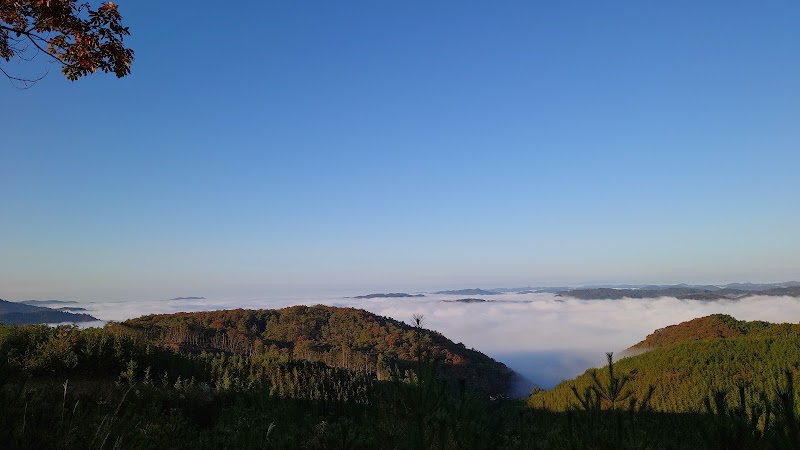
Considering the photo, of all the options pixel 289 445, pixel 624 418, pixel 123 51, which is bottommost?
pixel 289 445

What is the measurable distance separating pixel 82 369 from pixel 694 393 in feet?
488

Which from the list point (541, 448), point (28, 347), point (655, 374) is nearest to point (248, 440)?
point (541, 448)

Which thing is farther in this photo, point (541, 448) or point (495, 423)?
point (541, 448)

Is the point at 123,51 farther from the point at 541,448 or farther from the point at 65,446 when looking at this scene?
the point at 541,448

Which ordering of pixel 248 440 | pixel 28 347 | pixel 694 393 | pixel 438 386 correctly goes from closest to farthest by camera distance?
pixel 438 386 < pixel 248 440 < pixel 28 347 < pixel 694 393

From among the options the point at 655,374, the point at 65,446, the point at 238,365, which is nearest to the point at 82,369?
the point at 238,365

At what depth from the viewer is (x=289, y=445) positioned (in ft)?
27.1

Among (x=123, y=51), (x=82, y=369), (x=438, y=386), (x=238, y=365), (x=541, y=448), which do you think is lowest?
(x=238, y=365)

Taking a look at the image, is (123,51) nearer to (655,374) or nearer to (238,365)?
(238,365)

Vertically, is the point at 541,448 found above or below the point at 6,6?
below

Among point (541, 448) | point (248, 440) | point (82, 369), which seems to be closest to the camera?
point (248, 440)

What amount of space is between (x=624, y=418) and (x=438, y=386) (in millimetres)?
2548

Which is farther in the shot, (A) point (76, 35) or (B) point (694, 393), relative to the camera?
(B) point (694, 393)

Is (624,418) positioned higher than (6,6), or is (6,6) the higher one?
(6,6)
